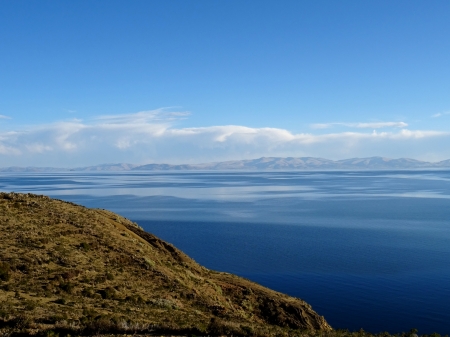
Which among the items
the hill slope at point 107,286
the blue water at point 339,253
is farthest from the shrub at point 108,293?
the blue water at point 339,253

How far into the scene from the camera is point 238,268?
54.2 meters

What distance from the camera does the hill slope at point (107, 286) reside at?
623 inches

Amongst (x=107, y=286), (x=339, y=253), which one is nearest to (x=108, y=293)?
(x=107, y=286)

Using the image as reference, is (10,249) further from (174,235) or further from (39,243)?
(174,235)

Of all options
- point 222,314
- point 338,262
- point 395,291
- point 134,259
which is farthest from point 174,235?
point 222,314

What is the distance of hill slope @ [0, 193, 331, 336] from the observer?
51.9 ft

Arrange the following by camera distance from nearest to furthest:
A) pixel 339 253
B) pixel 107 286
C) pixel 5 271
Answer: pixel 5 271
pixel 107 286
pixel 339 253

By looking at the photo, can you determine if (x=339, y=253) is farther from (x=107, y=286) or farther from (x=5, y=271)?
(x=5, y=271)

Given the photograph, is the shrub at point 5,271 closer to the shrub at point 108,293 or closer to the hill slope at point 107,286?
the hill slope at point 107,286

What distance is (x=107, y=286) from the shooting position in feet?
72.5

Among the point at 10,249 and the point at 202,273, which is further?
the point at 202,273

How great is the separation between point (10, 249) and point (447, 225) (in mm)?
90039

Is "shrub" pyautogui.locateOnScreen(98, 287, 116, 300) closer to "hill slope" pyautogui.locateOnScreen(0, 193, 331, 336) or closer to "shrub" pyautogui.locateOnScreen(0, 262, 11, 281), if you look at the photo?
"hill slope" pyautogui.locateOnScreen(0, 193, 331, 336)

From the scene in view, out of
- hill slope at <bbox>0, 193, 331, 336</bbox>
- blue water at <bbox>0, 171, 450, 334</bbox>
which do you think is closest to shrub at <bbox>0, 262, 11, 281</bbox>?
hill slope at <bbox>0, 193, 331, 336</bbox>
